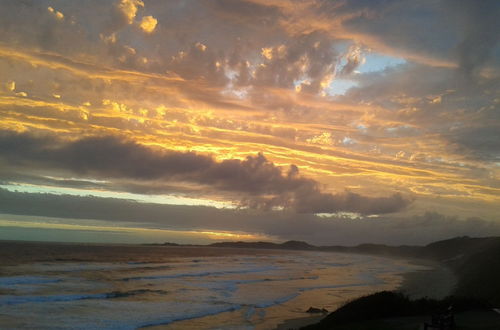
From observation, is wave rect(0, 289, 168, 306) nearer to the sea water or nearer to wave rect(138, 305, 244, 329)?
the sea water

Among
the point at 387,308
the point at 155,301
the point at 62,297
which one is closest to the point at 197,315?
the point at 155,301

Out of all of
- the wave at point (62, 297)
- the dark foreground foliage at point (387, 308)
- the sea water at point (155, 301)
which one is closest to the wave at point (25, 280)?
the sea water at point (155, 301)

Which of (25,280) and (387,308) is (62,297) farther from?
(387,308)

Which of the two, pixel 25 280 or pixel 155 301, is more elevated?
pixel 155 301

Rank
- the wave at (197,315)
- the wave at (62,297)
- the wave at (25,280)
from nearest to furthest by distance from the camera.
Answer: the wave at (197,315) < the wave at (62,297) < the wave at (25,280)

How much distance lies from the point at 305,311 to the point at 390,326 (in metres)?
12.1

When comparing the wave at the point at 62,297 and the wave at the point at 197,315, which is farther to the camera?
the wave at the point at 62,297

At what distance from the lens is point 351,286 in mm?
48969

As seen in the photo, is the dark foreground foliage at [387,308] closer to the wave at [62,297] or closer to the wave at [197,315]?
the wave at [197,315]

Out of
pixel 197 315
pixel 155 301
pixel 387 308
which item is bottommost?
pixel 155 301

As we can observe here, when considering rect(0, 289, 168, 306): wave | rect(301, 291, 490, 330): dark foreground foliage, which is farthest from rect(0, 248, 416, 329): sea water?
rect(301, 291, 490, 330): dark foreground foliage

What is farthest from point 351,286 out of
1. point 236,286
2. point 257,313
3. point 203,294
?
point 257,313

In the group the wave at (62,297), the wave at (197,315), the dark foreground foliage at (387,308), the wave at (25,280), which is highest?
the dark foreground foliage at (387,308)

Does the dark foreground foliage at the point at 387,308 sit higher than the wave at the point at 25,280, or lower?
higher
